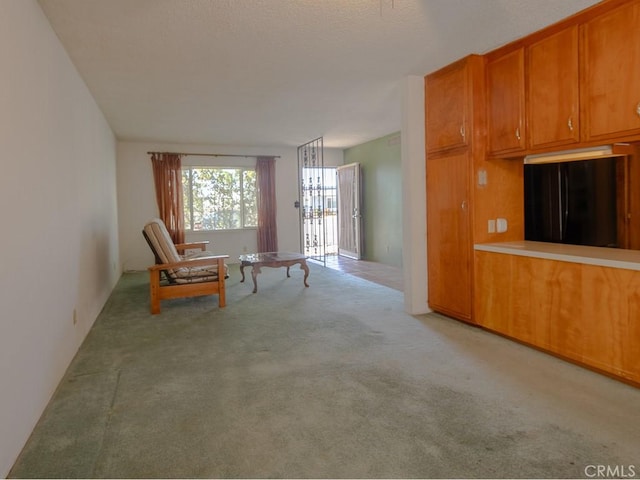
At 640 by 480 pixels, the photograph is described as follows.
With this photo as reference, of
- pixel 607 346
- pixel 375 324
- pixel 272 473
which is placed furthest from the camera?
pixel 375 324

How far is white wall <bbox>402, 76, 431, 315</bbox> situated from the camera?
12.3ft

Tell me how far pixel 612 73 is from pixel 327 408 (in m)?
2.58

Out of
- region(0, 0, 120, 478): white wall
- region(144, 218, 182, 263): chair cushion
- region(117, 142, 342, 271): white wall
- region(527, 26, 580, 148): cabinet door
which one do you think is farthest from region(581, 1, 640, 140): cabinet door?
region(117, 142, 342, 271): white wall

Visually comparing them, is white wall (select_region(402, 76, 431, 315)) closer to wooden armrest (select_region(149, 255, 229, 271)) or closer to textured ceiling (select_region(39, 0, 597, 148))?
textured ceiling (select_region(39, 0, 597, 148))

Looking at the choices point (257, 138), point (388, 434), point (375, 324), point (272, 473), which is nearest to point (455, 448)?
point (388, 434)

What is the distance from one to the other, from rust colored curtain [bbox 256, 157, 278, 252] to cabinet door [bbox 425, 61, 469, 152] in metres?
4.52

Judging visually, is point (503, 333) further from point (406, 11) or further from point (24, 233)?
point (24, 233)

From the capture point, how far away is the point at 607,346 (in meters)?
2.38

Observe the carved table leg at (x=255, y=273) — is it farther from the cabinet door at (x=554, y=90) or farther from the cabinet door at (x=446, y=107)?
the cabinet door at (x=554, y=90)

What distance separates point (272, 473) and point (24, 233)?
1623mm

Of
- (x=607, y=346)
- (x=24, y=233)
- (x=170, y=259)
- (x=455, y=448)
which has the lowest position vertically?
(x=455, y=448)

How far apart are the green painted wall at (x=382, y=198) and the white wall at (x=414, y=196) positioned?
9.43 feet

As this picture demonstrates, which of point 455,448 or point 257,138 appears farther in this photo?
point 257,138

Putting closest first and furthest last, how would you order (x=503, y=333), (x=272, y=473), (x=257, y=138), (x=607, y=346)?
1. (x=272, y=473)
2. (x=607, y=346)
3. (x=503, y=333)
4. (x=257, y=138)
